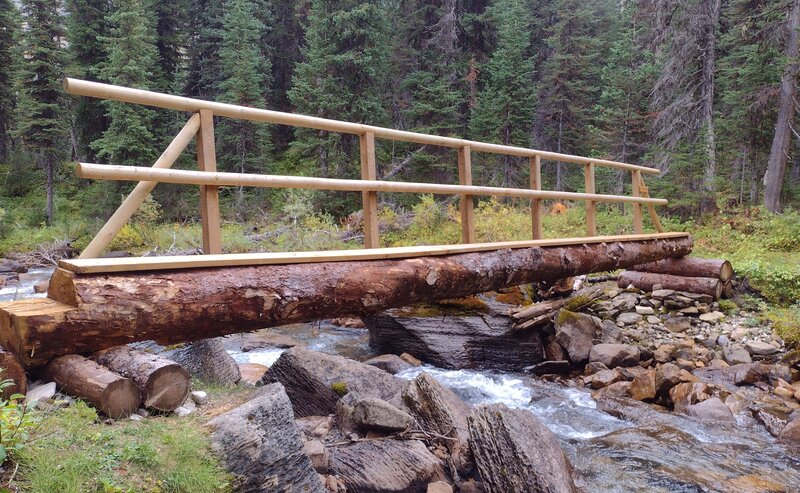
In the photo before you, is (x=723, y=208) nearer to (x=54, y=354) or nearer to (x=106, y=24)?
(x=54, y=354)

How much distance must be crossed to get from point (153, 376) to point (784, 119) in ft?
64.5

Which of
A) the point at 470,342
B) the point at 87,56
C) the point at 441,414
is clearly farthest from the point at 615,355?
the point at 87,56

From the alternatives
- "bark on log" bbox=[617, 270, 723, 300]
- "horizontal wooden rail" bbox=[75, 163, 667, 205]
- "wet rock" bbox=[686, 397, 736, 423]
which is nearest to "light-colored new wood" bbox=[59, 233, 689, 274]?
"horizontal wooden rail" bbox=[75, 163, 667, 205]

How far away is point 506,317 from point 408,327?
5.55 ft

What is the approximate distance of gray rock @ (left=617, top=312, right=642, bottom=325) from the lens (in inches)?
362

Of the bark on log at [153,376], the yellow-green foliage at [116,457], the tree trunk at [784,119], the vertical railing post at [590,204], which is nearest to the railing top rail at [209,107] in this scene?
the bark on log at [153,376]

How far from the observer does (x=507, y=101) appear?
2462cm

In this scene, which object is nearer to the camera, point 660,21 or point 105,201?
point 660,21

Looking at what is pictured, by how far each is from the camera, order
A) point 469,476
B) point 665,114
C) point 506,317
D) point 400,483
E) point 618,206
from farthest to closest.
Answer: point 618,206, point 665,114, point 506,317, point 469,476, point 400,483

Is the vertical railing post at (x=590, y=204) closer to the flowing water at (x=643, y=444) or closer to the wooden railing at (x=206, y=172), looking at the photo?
the flowing water at (x=643, y=444)

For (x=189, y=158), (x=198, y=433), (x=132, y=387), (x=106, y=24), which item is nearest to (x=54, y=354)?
(x=132, y=387)

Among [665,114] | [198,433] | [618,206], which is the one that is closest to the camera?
[198,433]

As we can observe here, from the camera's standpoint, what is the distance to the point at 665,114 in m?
18.5

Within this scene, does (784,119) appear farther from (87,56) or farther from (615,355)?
(87,56)
